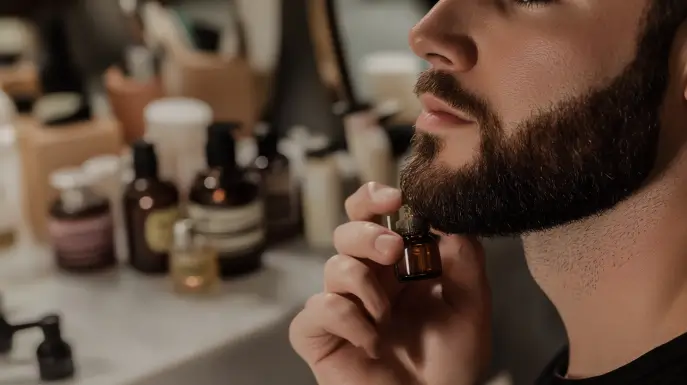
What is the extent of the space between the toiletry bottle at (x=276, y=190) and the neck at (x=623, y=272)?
45cm

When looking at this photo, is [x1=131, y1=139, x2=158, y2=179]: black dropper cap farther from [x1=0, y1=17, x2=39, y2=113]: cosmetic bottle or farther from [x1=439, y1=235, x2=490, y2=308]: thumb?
[x1=439, y1=235, x2=490, y2=308]: thumb

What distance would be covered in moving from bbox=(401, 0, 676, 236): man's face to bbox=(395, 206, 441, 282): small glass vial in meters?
0.04

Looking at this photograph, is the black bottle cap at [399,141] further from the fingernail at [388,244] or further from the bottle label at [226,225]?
the fingernail at [388,244]

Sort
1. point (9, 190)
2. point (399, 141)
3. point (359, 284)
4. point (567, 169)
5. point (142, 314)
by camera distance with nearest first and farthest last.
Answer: point (567, 169)
point (359, 284)
point (142, 314)
point (9, 190)
point (399, 141)

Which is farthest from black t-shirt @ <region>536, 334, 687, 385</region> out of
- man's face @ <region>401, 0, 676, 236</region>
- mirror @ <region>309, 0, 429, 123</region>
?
mirror @ <region>309, 0, 429, 123</region>

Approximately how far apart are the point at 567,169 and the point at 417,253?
0.16 metres

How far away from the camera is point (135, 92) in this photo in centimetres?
131

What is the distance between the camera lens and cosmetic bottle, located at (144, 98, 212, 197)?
115 centimetres

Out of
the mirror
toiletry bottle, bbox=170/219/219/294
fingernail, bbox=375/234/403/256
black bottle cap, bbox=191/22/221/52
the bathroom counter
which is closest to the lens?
fingernail, bbox=375/234/403/256

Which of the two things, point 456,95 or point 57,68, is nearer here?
Result: point 456,95

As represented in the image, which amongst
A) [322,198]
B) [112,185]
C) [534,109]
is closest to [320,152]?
[322,198]

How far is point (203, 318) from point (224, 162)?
204 millimetres

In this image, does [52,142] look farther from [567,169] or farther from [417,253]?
[567,169]

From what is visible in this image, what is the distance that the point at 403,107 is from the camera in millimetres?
1277
